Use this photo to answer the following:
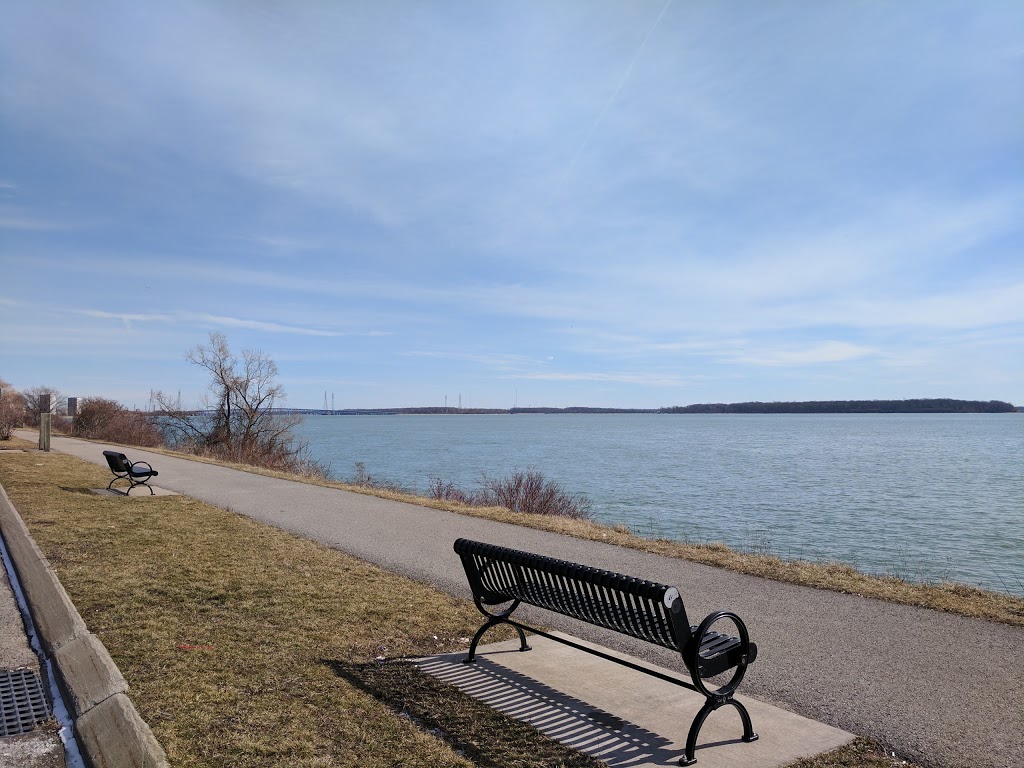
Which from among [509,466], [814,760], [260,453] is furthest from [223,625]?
[509,466]

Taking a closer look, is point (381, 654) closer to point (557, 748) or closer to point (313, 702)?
Result: point (313, 702)

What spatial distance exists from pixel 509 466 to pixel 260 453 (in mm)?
11773

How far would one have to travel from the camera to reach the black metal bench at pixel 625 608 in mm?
3837

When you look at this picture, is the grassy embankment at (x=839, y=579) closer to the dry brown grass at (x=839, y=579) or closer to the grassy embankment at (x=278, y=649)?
the dry brown grass at (x=839, y=579)

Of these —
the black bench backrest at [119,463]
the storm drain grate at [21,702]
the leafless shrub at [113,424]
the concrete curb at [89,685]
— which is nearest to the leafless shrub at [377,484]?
the black bench backrest at [119,463]

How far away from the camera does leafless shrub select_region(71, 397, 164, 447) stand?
39.4 metres

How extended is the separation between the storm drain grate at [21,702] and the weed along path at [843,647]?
3536 mm

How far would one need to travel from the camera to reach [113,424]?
40469 millimetres

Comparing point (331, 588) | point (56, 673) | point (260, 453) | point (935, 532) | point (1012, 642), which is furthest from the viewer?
point (260, 453)

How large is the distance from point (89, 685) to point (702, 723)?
351cm

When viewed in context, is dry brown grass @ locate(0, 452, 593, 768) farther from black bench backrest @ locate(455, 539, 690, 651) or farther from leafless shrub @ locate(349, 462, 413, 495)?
leafless shrub @ locate(349, 462, 413, 495)

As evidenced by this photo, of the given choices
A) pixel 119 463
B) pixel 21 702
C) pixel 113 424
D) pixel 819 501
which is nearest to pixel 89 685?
pixel 21 702

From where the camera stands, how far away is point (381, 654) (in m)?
5.20

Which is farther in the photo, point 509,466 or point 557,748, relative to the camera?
point 509,466
